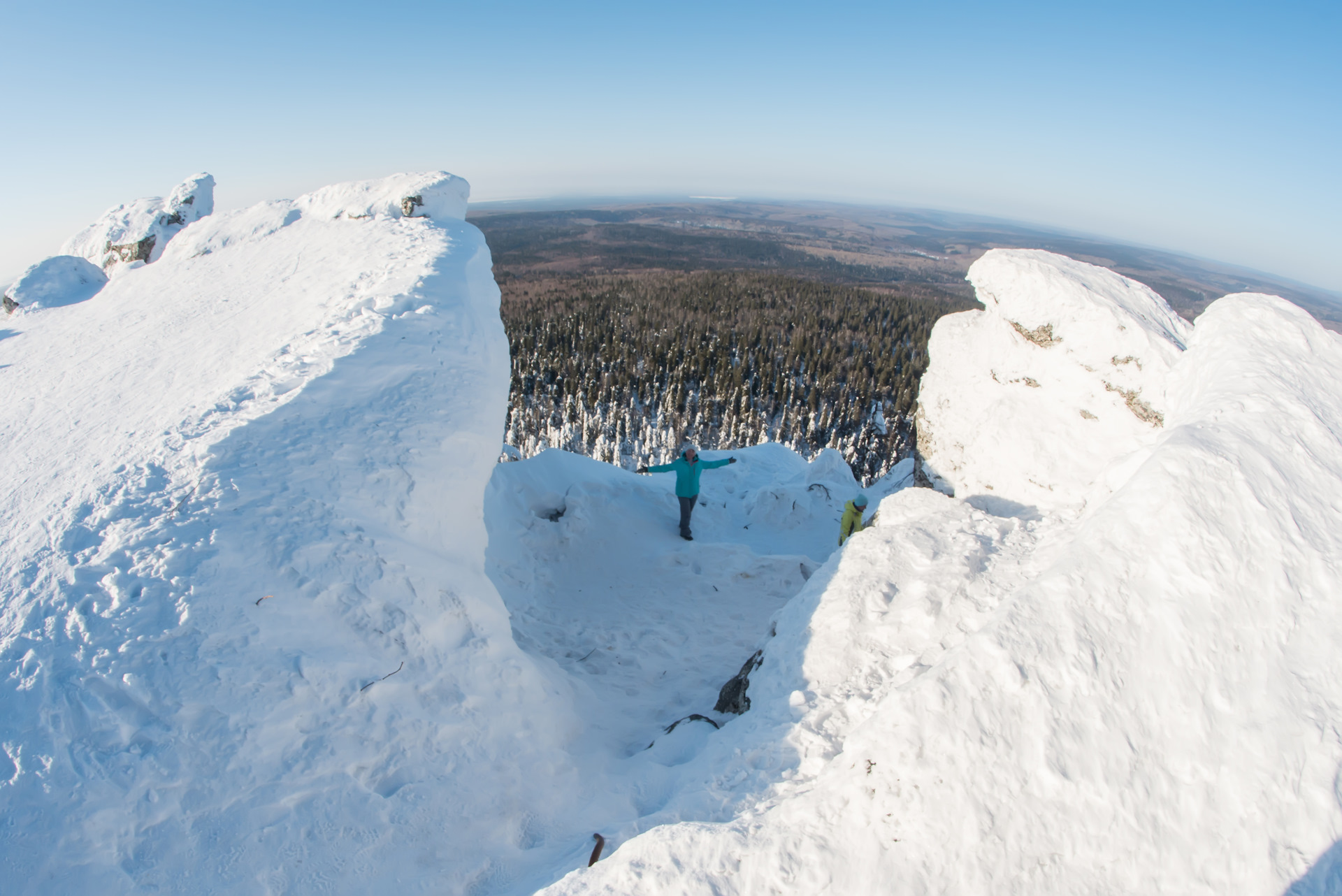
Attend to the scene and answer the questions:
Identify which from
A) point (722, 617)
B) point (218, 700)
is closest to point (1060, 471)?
point (722, 617)

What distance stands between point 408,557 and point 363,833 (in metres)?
1.90

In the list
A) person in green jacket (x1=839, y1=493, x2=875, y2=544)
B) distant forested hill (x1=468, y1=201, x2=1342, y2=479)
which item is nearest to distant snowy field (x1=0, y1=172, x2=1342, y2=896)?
person in green jacket (x1=839, y1=493, x2=875, y2=544)

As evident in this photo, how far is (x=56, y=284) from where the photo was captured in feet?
36.7

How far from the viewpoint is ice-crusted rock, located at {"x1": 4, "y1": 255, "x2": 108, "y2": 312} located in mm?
10914

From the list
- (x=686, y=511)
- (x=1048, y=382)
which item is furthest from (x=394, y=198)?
(x=1048, y=382)

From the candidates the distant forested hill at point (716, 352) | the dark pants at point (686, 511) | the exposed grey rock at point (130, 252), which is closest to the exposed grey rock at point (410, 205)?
the exposed grey rock at point (130, 252)

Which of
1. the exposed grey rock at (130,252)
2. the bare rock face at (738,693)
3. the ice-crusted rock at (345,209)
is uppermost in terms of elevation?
the ice-crusted rock at (345,209)

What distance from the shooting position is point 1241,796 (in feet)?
8.30

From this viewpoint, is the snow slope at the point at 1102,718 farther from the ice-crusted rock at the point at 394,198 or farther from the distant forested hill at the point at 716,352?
the distant forested hill at the point at 716,352

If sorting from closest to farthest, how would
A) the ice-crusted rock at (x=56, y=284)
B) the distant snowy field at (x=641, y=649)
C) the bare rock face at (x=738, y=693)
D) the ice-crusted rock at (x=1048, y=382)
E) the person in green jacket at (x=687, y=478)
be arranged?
the distant snowy field at (x=641, y=649)
the bare rock face at (x=738, y=693)
the ice-crusted rock at (x=1048, y=382)
the person in green jacket at (x=687, y=478)
the ice-crusted rock at (x=56, y=284)

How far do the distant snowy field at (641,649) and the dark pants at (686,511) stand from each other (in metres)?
2.24

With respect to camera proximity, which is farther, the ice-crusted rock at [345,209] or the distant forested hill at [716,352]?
the distant forested hill at [716,352]

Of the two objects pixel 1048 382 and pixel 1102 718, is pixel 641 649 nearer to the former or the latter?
pixel 1102 718

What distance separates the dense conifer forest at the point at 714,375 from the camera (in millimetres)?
22016
